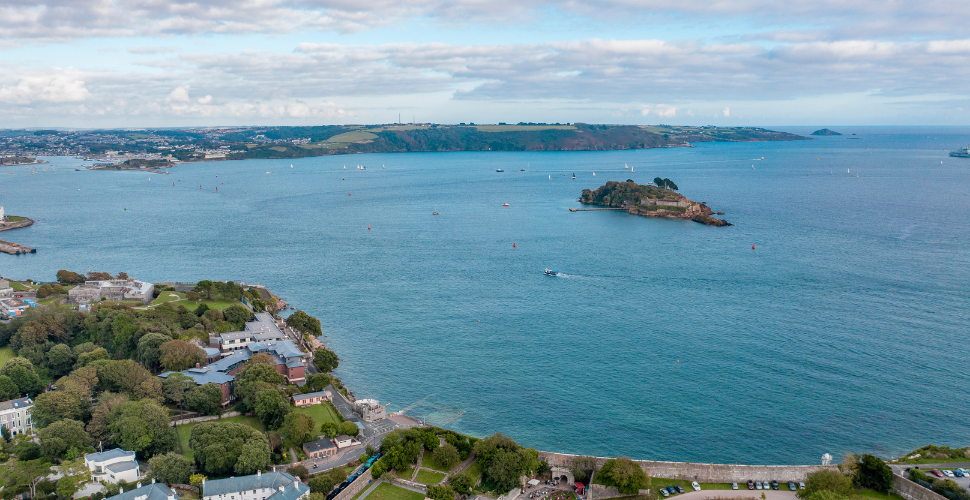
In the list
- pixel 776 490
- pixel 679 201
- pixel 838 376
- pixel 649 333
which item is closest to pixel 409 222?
pixel 679 201

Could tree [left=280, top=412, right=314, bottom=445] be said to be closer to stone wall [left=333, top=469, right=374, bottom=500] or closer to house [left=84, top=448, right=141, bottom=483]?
stone wall [left=333, top=469, right=374, bottom=500]

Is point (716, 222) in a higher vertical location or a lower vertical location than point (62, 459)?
higher

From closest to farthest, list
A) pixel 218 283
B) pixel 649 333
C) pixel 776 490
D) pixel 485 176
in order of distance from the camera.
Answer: pixel 776 490 → pixel 649 333 → pixel 218 283 → pixel 485 176

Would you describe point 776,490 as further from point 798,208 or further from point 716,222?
point 798,208

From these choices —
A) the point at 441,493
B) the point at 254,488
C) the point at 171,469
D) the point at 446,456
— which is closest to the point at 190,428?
the point at 171,469

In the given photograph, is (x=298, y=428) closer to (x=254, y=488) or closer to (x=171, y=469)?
(x=254, y=488)

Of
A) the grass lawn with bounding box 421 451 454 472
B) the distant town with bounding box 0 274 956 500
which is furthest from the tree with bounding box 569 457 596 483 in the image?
the grass lawn with bounding box 421 451 454 472
